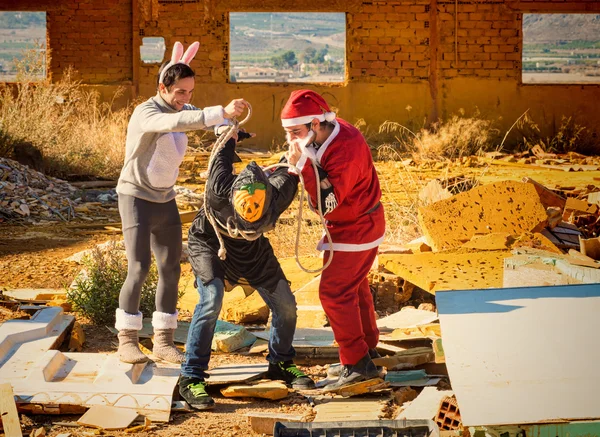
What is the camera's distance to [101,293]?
7512mm

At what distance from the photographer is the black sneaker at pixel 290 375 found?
5898 millimetres

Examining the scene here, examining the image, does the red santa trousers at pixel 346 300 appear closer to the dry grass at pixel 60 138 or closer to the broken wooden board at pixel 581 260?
the broken wooden board at pixel 581 260

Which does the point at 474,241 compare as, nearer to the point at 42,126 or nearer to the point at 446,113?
the point at 42,126

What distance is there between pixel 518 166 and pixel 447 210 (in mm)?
8718

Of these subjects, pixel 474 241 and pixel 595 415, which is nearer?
pixel 595 415

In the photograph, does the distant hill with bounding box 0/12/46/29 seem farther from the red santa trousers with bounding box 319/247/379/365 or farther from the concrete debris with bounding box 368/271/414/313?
the red santa trousers with bounding box 319/247/379/365

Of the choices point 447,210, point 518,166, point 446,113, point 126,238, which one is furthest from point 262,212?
point 446,113

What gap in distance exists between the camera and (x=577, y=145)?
1841 cm

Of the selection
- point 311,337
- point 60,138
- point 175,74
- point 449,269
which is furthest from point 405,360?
point 60,138

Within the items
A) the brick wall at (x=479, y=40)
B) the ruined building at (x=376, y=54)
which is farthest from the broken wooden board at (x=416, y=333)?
the brick wall at (x=479, y=40)

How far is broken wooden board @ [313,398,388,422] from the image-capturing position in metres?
5.38

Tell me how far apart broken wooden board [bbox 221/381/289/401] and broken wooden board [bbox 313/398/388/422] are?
0.31 metres

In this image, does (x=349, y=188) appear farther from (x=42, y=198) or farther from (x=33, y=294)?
(x=42, y=198)

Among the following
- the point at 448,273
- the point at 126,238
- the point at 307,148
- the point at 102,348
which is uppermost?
the point at 307,148
